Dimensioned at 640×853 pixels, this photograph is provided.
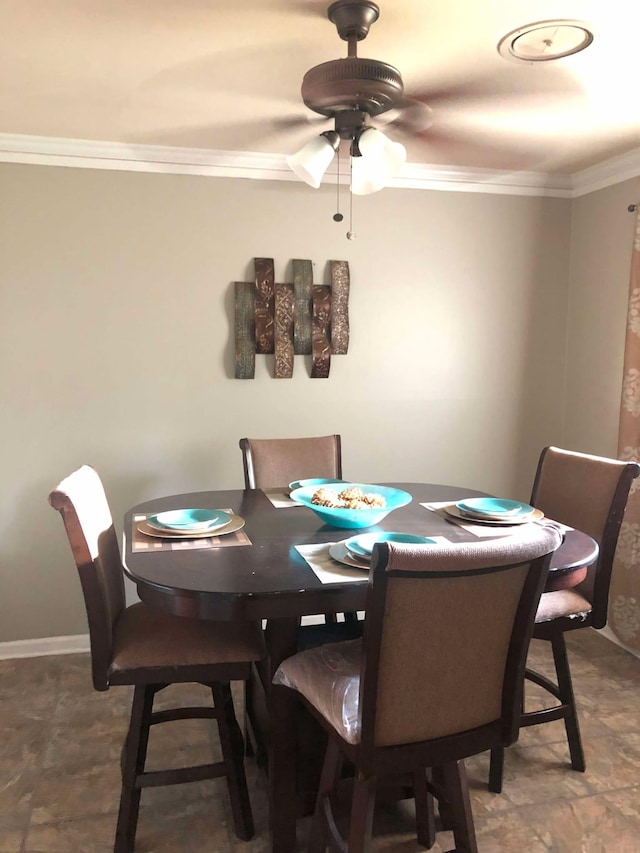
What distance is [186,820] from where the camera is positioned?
2.00m

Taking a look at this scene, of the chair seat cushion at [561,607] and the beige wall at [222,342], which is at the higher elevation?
the beige wall at [222,342]

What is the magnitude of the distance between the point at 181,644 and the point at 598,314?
105 inches

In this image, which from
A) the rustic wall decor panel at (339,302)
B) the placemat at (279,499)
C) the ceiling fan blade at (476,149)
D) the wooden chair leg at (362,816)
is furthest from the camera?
the rustic wall decor panel at (339,302)

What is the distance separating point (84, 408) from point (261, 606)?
6.18ft

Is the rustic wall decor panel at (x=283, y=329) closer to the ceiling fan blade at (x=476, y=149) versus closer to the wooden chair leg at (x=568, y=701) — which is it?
the ceiling fan blade at (x=476, y=149)

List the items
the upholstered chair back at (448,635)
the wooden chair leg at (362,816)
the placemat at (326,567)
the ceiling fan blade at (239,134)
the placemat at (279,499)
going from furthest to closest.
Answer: the ceiling fan blade at (239,134), the placemat at (279,499), the placemat at (326,567), the wooden chair leg at (362,816), the upholstered chair back at (448,635)

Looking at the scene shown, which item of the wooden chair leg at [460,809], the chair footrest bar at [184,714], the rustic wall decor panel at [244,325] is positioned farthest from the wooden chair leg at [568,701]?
the rustic wall decor panel at [244,325]

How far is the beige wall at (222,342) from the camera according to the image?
301cm

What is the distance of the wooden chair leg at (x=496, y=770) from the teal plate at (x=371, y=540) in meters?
0.77

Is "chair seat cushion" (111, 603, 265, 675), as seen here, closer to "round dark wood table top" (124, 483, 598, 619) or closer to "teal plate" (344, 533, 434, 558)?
"round dark wood table top" (124, 483, 598, 619)

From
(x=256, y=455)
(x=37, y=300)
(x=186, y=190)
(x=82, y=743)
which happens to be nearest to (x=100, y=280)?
(x=37, y=300)

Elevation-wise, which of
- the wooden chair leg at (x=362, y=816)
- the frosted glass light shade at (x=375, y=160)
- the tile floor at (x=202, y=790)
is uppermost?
the frosted glass light shade at (x=375, y=160)

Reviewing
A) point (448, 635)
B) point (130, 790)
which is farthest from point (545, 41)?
point (130, 790)

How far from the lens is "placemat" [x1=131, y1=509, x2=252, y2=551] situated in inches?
71.9
